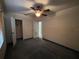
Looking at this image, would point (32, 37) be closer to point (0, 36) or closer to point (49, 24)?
point (49, 24)

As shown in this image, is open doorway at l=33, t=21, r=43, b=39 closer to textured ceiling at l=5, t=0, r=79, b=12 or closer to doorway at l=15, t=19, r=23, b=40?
doorway at l=15, t=19, r=23, b=40

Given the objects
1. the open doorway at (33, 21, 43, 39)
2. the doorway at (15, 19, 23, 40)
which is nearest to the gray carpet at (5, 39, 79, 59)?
the doorway at (15, 19, 23, 40)

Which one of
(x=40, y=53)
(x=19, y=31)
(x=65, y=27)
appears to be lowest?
(x=40, y=53)

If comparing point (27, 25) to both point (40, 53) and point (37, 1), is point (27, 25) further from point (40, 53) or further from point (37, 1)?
point (37, 1)

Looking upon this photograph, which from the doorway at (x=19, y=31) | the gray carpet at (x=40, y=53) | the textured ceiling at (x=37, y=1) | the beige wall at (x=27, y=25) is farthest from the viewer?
the doorway at (x=19, y=31)

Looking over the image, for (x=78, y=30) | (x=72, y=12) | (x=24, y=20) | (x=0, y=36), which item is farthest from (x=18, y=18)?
(x=78, y=30)

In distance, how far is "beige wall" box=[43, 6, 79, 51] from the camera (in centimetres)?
408

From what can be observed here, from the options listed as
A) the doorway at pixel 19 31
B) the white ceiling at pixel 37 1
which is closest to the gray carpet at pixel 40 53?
the white ceiling at pixel 37 1

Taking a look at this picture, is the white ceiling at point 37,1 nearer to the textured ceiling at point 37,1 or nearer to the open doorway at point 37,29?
the textured ceiling at point 37,1

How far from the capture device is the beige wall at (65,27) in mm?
4084

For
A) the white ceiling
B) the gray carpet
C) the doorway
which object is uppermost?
the white ceiling

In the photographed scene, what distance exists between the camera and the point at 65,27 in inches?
185

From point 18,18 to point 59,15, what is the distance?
3.29 m

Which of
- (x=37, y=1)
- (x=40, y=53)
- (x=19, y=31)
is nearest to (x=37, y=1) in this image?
(x=37, y=1)
